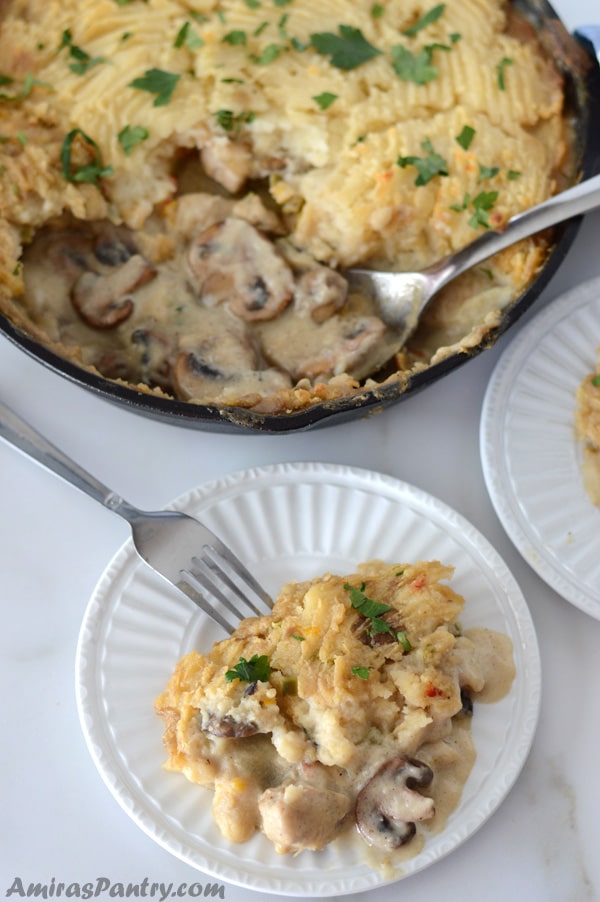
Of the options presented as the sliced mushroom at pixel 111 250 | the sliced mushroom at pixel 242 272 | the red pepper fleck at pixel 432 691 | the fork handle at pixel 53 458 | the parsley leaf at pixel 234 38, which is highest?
the parsley leaf at pixel 234 38

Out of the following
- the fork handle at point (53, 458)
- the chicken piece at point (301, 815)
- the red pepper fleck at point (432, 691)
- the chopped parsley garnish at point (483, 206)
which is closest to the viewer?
the chicken piece at point (301, 815)

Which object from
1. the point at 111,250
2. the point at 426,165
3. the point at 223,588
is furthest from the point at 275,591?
the point at 426,165

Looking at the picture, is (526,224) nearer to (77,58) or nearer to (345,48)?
(345,48)

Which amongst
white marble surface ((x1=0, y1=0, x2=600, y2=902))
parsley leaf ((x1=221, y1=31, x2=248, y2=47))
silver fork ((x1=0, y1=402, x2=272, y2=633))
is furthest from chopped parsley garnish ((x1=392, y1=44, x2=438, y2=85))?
silver fork ((x1=0, y1=402, x2=272, y2=633))

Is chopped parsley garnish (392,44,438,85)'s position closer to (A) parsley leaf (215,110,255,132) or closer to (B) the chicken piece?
(A) parsley leaf (215,110,255,132)

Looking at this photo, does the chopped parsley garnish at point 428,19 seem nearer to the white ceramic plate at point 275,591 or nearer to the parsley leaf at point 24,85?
the parsley leaf at point 24,85

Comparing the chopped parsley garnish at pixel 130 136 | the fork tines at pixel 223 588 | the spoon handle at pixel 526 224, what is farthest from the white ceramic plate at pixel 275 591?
the chopped parsley garnish at pixel 130 136
